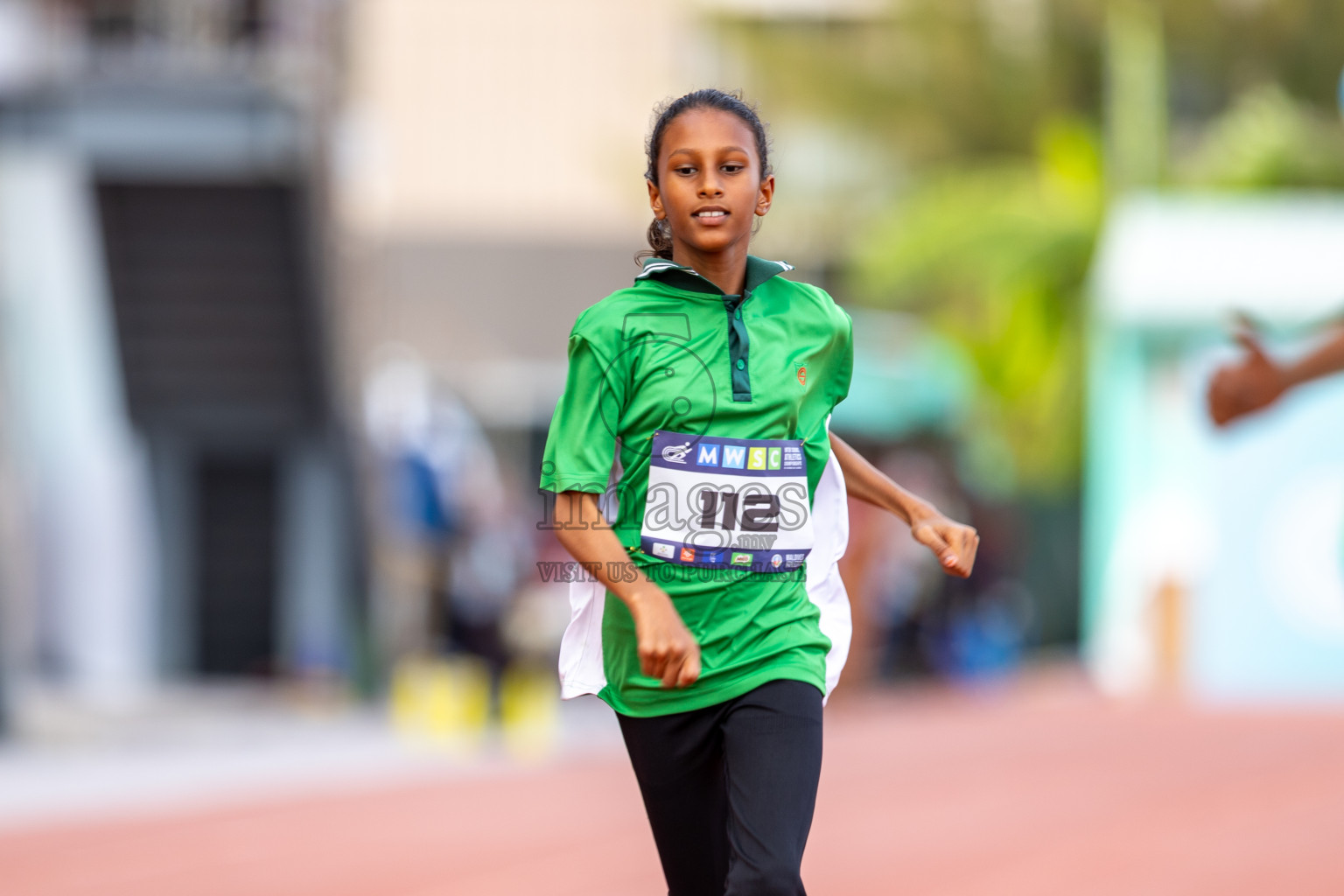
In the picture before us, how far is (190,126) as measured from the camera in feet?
39.1

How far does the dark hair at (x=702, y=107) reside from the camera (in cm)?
334

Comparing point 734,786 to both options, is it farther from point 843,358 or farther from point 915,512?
point 843,358

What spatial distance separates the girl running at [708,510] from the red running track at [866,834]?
12.2 ft

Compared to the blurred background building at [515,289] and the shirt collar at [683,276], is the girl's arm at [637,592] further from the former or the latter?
the blurred background building at [515,289]

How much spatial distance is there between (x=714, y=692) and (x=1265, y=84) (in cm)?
2612

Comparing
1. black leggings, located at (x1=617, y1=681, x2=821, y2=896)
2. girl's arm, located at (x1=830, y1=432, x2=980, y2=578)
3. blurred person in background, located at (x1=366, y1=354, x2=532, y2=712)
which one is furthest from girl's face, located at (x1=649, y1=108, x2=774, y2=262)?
blurred person in background, located at (x1=366, y1=354, x2=532, y2=712)

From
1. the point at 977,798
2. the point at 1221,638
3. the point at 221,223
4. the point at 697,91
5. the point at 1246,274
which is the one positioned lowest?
the point at 1221,638

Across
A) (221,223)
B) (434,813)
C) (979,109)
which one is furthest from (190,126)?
(979,109)

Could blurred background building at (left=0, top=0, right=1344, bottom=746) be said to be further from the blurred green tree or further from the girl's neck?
the girl's neck

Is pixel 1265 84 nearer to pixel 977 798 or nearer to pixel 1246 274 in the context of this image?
pixel 1246 274

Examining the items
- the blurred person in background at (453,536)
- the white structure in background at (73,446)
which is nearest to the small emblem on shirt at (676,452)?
the blurred person in background at (453,536)

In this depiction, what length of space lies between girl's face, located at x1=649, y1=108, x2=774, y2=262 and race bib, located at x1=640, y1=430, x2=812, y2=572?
334 mm

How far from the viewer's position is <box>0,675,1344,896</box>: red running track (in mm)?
7254

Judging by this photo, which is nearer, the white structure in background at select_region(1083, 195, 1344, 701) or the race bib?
the race bib
